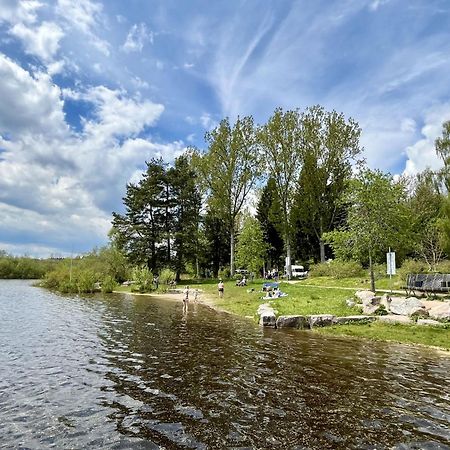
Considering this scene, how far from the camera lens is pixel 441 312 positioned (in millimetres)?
17797

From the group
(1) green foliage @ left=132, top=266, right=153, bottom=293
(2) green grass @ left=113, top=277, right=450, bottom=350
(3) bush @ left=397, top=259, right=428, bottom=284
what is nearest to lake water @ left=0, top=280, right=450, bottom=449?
(2) green grass @ left=113, top=277, right=450, bottom=350

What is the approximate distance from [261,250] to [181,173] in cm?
1759

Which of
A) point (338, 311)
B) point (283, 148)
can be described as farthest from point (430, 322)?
point (283, 148)

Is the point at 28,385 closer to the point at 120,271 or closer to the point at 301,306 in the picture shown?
the point at 301,306

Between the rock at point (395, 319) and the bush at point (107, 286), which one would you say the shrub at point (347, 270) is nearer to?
the rock at point (395, 319)

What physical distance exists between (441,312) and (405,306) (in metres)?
1.72

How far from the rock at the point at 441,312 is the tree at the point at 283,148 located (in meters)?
29.3

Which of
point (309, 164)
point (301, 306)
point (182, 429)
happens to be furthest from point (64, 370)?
point (309, 164)

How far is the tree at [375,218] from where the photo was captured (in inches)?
1019

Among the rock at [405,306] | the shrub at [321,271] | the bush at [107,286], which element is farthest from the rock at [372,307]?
the bush at [107,286]

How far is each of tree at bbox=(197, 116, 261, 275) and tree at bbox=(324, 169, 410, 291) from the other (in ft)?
94.5

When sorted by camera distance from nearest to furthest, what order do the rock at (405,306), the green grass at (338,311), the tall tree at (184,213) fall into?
1. the green grass at (338,311)
2. the rock at (405,306)
3. the tall tree at (184,213)

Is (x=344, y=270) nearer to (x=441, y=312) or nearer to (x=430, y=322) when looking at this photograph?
(x=441, y=312)

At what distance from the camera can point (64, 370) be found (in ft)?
37.3
